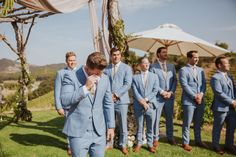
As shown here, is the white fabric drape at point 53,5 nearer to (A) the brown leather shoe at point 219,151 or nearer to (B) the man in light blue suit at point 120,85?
(B) the man in light blue suit at point 120,85

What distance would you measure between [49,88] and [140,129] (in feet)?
58.9

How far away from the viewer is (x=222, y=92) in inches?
239

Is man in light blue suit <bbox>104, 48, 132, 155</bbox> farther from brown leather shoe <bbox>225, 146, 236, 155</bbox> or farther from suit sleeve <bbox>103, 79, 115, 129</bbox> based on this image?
suit sleeve <bbox>103, 79, 115, 129</bbox>

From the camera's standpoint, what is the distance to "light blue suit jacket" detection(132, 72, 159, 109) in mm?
6184

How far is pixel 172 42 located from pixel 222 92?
8.97 feet

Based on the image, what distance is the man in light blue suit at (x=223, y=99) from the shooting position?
6.07 m

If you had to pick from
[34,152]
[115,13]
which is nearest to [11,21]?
[115,13]

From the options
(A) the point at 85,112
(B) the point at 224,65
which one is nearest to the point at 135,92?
(B) the point at 224,65

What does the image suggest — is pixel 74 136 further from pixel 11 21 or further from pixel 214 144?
pixel 11 21

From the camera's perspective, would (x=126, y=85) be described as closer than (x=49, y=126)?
Yes

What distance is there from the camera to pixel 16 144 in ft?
22.7

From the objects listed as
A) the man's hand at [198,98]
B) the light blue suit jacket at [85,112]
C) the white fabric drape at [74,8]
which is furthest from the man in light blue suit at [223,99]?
the light blue suit jacket at [85,112]

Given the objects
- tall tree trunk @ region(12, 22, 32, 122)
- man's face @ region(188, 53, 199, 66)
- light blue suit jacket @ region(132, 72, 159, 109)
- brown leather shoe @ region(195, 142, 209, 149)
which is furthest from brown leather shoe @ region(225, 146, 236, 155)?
tall tree trunk @ region(12, 22, 32, 122)

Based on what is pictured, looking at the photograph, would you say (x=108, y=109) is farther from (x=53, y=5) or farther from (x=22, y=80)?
(x=22, y=80)
